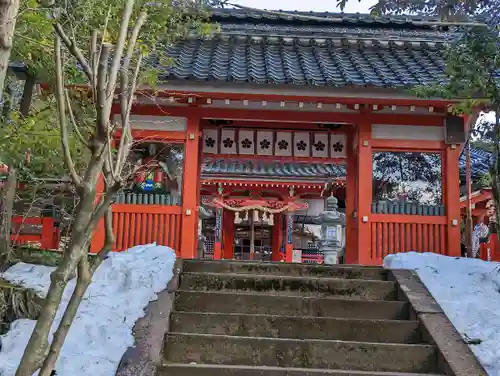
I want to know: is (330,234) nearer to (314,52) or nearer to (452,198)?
(452,198)

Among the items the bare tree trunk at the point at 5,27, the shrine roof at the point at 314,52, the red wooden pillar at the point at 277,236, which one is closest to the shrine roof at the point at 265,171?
the red wooden pillar at the point at 277,236

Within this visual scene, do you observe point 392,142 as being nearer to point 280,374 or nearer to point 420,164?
point 420,164

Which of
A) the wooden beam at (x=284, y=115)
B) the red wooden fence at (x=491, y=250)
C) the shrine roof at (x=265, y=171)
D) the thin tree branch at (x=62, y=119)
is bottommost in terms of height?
the red wooden fence at (x=491, y=250)

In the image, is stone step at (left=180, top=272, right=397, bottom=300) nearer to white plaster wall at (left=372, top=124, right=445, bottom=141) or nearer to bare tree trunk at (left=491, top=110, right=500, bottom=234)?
bare tree trunk at (left=491, top=110, right=500, bottom=234)

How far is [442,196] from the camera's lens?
8078mm

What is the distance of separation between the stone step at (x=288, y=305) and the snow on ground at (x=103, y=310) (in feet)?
1.26

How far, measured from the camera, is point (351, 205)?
29.7ft

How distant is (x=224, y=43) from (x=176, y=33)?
171 inches

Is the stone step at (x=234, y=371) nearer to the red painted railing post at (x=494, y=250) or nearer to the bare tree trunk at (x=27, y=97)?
the bare tree trunk at (x=27, y=97)

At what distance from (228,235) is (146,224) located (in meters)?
11.4

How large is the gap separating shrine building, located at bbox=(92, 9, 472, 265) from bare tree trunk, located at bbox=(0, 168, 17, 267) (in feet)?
6.42

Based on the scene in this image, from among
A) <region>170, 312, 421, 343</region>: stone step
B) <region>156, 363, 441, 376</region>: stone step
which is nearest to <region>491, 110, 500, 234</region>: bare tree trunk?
<region>170, 312, 421, 343</region>: stone step

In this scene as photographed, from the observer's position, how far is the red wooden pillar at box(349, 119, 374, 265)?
780 centimetres

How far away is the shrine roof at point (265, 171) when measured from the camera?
655 inches
